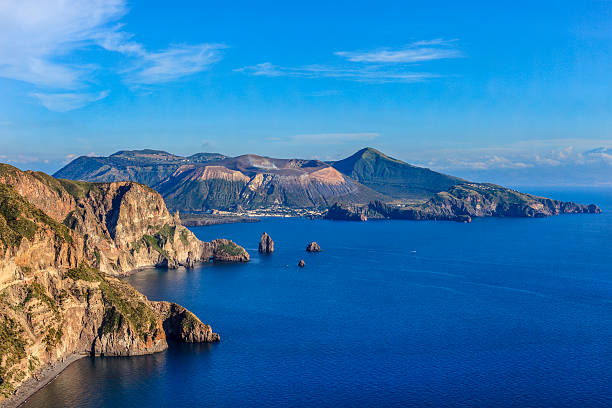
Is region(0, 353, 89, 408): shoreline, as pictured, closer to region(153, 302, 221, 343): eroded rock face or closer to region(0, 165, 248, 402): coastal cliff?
region(0, 165, 248, 402): coastal cliff

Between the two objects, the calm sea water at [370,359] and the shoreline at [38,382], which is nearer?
the shoreline at [38,382]

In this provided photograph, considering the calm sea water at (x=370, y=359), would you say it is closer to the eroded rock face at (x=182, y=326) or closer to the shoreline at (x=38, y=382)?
the shoreline at (x=38, y=382)

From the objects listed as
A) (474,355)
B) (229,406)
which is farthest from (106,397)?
(474,355)

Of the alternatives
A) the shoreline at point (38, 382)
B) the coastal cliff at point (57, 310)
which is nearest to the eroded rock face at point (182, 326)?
the coastal cliff at point (57, 310)

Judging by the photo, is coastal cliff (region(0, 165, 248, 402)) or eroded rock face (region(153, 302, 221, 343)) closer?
coastal cliff (region(0, 165, 248, 402))

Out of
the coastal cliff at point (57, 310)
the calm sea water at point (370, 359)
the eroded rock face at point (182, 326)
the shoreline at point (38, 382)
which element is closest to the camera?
the shoreline at point (38, 382)

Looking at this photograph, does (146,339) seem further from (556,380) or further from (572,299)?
(572,299)

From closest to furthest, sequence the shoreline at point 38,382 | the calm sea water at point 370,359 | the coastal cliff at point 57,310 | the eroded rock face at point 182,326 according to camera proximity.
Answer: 1. the shoreline at point 38,382
2. the calm sea water at point 370,359
3. the coastal cliff at point 57,310
4. the eroded rock face at point 182,326

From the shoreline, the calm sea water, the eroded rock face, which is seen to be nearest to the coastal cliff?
the eroded rock face
